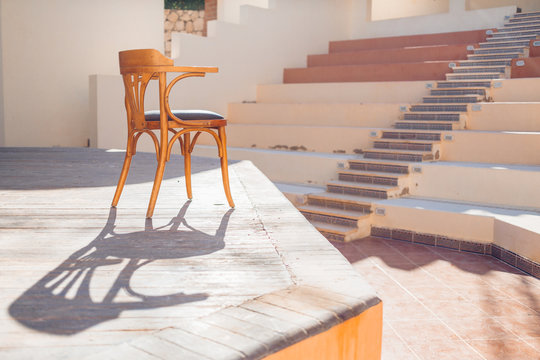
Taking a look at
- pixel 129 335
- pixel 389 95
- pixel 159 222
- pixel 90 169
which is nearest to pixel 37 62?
pixel 90 169

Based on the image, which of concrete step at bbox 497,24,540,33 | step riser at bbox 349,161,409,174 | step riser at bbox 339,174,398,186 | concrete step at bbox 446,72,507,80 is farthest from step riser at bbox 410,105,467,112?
concrete step at bbox 497,24,540,33

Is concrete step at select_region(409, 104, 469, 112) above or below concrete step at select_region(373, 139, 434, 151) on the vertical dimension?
above

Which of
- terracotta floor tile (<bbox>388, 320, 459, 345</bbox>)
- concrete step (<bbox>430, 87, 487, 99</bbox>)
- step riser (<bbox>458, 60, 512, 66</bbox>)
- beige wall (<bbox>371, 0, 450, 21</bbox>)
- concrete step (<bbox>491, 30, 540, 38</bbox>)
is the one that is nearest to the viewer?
terracotta floor tile (<bbox>388, 320, 459, 345</bbox>)

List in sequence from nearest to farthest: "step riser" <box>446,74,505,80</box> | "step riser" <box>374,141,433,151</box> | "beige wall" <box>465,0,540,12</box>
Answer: "step riser" <box>374,141,433,151</box>, "step riser" <box>446,74,505,80</box>, "beige wall" <box>465,0,540,12</box>

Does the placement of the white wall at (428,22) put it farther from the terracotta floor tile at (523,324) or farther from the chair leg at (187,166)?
the chair leg at (187,166)

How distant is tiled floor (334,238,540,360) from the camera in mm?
2281

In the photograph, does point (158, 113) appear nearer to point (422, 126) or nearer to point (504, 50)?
point (422, 126)

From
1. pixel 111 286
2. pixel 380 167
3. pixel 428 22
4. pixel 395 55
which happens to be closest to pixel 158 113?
pixel 111 286

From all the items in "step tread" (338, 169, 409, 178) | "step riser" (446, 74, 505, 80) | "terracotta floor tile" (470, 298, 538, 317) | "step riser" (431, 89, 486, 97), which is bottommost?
"terracotta floor tile" (470, 298, 538, 317)

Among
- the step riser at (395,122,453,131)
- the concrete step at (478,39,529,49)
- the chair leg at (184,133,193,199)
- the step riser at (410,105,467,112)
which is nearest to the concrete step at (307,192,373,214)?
the step riser at (395,122,453,131)

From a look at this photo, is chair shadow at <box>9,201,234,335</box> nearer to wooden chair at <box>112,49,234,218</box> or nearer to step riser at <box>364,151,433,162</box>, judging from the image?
wooden chair at <box>112,49,234,218</box>

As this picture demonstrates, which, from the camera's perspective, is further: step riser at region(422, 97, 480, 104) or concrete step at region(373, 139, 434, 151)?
step riser at region(422, 97, 480, 104)

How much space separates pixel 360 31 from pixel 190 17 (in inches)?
132

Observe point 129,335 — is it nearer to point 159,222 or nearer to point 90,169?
point 159,222
